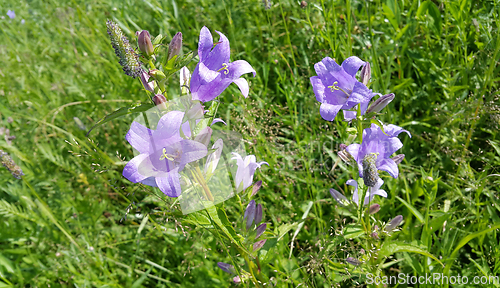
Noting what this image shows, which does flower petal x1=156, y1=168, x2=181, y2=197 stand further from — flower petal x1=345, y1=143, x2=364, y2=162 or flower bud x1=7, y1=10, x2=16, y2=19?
flower bud x1=7, y1=10, x2=16, y2=19

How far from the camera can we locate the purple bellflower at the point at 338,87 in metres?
1.60

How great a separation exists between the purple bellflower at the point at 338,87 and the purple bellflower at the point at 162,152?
0.69 m

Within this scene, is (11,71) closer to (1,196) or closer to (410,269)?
(1,196)

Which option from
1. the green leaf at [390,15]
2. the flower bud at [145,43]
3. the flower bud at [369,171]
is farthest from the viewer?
the green leaf at [390,15]

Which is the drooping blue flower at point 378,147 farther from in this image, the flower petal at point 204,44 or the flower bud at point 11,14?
the flower bud at point 11,14

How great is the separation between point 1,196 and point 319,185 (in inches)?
134

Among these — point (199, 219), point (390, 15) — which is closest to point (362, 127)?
point (199, 219)

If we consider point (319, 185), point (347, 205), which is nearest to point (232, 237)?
point (347, 205)

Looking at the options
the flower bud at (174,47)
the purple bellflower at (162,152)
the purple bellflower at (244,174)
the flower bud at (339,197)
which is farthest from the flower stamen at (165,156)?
the flower bud at (339,197)

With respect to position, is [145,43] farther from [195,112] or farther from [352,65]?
[352,65]

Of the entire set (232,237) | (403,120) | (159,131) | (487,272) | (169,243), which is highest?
(159,131)

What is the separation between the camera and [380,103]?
1.75 metres

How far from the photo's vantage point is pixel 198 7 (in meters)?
4.05

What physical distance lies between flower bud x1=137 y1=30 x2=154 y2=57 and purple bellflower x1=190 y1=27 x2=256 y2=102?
0.67 ft
